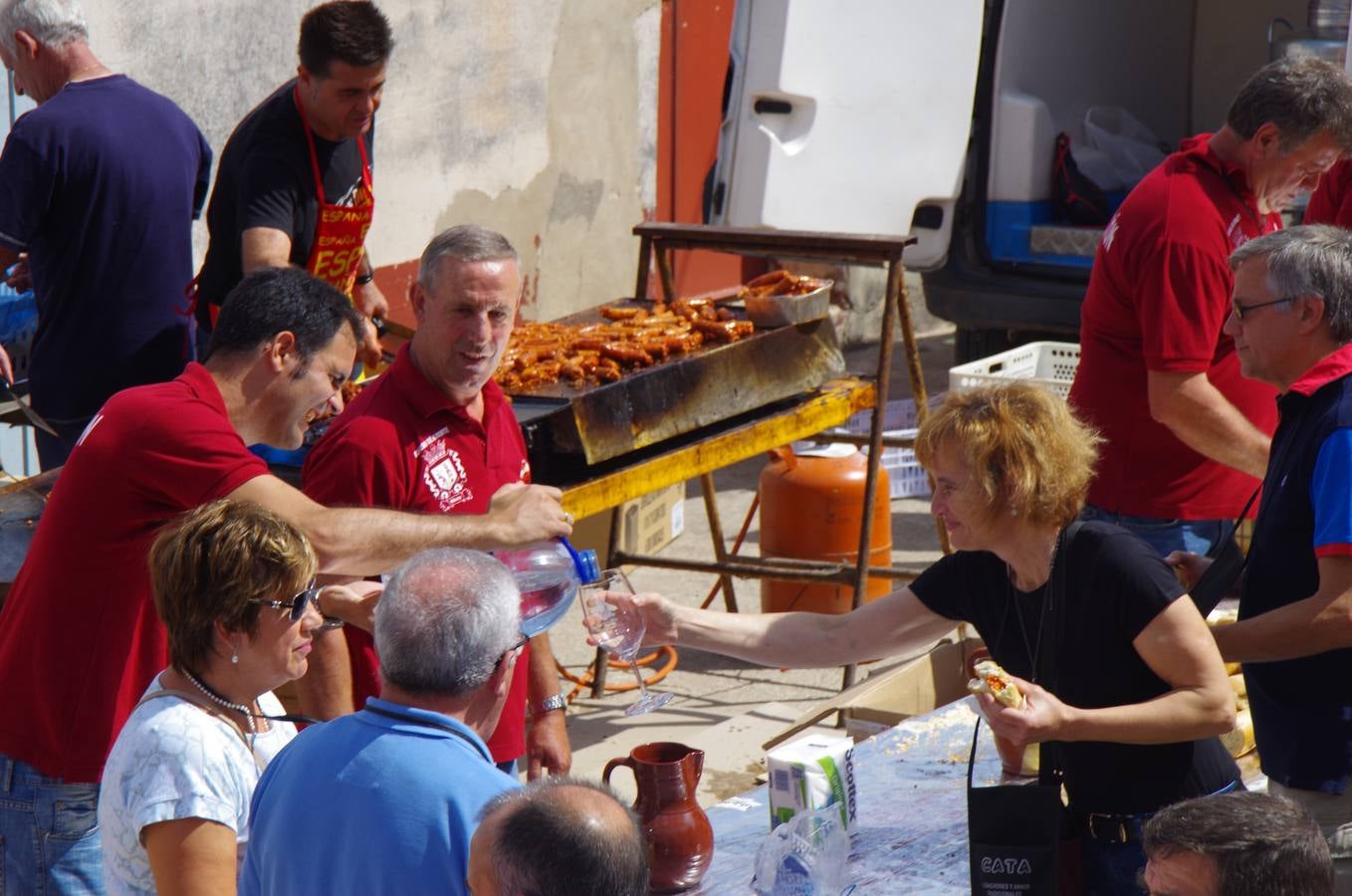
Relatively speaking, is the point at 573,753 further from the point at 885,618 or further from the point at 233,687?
the point at 233,687

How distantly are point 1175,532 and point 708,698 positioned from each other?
2.30 m

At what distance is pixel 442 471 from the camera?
12.2 ft

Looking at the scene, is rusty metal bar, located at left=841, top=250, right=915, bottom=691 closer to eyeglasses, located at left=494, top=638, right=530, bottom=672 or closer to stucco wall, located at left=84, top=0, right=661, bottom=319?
stucco wall, located at left=84, top=0, right=661, bottom=319

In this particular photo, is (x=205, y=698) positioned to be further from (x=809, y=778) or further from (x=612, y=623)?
(x=809, y=778)

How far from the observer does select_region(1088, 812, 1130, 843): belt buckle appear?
3.00 m

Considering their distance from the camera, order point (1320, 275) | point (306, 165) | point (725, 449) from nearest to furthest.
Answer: point (1320, 275) → point (306, 165) → point (725, 449)

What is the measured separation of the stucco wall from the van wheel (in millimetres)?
2528

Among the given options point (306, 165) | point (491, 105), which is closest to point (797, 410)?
point (306, 165)

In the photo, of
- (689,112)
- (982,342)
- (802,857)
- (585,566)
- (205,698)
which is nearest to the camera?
(205,698)

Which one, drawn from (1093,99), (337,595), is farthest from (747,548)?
(337,595)

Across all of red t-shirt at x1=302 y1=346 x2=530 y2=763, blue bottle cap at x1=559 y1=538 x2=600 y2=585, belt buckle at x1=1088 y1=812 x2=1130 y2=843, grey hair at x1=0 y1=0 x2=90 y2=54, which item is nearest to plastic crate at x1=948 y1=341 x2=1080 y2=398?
red t-shirt at x1=302 y1=346 x2=530 y2=763

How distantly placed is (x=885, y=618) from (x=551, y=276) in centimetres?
692

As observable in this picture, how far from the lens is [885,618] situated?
349 cm

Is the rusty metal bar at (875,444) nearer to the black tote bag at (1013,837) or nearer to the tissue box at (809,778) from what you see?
the tissue box at (809,778)
